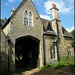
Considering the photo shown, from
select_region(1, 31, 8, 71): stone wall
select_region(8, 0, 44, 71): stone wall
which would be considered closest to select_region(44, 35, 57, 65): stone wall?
select_region(8, 0, 44, 71): stone wall

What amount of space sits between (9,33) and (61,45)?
9944mm

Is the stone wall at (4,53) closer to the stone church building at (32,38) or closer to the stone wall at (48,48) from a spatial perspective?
the stone church building at (32,38)

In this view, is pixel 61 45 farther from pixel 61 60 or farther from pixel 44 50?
pixel 44 50

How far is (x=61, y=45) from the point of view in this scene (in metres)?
17.1

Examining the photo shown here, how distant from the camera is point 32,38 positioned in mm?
13727

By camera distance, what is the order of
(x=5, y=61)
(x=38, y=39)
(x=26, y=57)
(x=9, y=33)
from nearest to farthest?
(x=5, y=61), (x=9, y=33), (x=38, y=39), (x=26, y=57)

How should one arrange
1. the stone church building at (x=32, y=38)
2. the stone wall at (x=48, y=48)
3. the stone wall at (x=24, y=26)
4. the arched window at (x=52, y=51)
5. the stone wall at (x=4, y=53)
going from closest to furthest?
the stone wall at (x=4, y=53) → the stone church building at (x=32, y=38) → the stone wall at (x=24, y=26) → the stone wall at (x=48, y=48) → the arched window at (x=52, y=51)

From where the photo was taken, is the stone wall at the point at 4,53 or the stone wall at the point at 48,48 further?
the stone wall at the point at 48,48

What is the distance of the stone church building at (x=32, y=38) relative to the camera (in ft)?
37.2

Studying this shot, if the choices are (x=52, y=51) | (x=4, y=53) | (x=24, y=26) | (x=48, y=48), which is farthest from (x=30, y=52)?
(x=4, y=53)

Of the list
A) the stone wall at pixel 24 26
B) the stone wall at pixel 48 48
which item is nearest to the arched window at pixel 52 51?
the stone wall at pixel 48 48

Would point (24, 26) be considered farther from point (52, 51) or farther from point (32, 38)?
point (52, 51)

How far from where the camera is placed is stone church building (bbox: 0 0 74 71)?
11.3m

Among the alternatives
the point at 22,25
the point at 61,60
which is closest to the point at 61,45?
the point at 61,60
